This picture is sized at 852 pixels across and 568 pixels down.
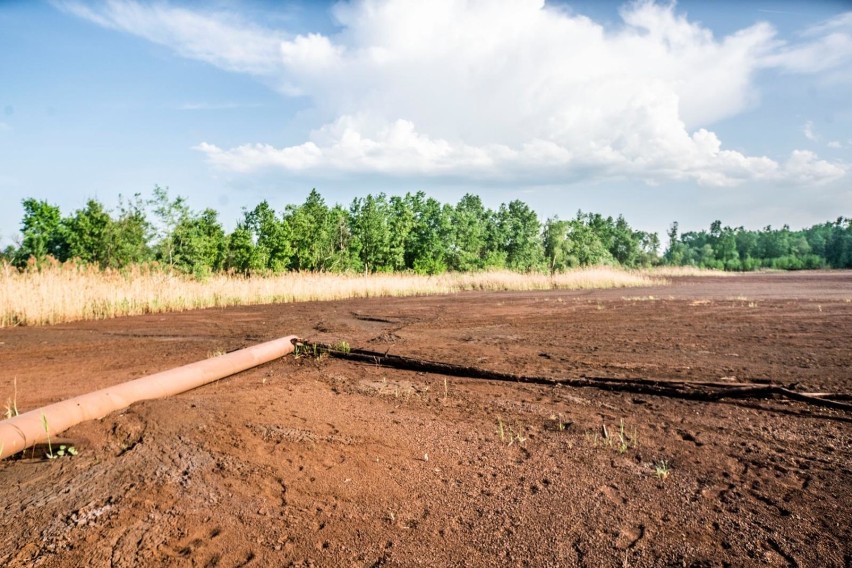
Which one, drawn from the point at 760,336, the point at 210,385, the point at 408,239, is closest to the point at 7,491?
the point at 210,385

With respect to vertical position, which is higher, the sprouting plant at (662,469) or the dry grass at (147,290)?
the dry grass at (147,290)

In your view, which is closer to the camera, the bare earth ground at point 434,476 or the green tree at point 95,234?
the bare earth ground at point 434,476

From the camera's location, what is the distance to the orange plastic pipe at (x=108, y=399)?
11.8ft

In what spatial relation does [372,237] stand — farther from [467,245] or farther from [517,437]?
[517,437]

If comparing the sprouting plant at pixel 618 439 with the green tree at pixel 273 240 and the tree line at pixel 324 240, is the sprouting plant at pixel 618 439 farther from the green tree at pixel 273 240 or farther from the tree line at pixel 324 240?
the green tree at pixel 273 240

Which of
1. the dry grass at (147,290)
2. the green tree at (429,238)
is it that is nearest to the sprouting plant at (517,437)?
the dry grass at (147,290)

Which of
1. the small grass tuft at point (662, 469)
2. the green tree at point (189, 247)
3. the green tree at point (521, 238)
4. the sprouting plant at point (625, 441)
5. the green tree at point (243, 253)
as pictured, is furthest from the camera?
the green tree at point (521, 238)

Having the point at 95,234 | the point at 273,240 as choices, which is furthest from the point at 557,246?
the point at 95,234

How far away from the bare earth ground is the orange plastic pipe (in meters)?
0.15

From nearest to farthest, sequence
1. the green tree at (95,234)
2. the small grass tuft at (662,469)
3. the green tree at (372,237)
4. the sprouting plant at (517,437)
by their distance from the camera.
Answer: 1. the small grass tuft at (662,469)
2. the sprouting plant at (517,437)
3. the green tree at (95,234)
4. the green tree at (372,237)

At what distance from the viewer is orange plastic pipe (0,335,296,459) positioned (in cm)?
358

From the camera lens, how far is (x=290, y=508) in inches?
114

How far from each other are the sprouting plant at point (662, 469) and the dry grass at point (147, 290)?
46.7ft

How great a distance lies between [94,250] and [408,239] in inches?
910
